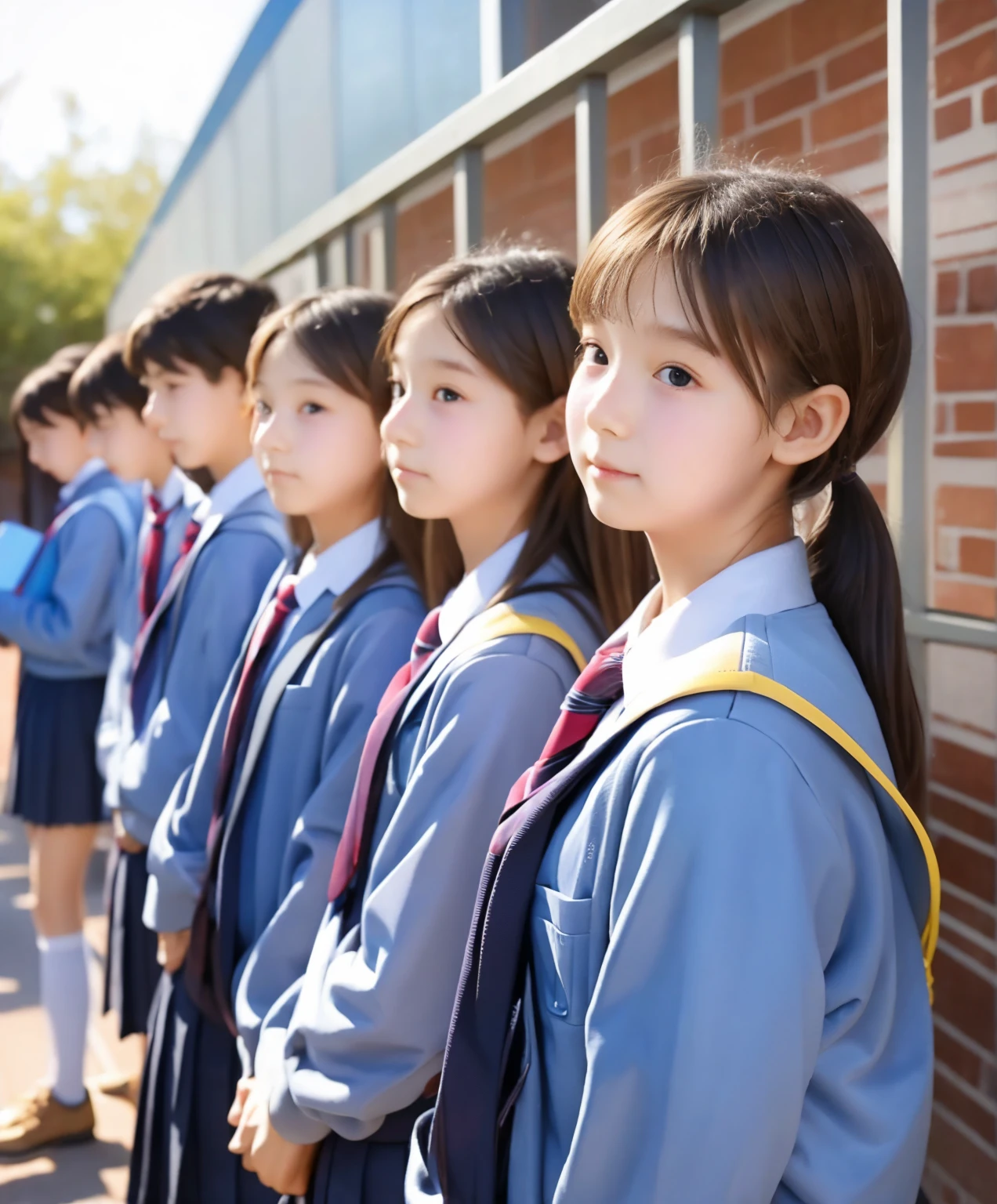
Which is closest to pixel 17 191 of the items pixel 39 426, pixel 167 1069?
pixel 39 426

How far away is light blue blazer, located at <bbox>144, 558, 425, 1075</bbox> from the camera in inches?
68.6

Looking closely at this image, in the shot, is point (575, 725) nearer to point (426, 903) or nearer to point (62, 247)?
point (426, 903)

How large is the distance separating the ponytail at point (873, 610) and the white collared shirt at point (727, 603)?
52mm

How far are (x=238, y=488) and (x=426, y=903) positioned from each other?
4.59ft

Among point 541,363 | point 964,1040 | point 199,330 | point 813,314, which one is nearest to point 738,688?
point 813,314

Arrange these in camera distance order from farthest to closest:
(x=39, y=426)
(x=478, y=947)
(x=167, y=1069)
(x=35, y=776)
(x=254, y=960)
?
(x=39, y=426)
(x=35, y=776)
(x=167, y=1069)
(x=254, y=960)
(x=478, y=947)

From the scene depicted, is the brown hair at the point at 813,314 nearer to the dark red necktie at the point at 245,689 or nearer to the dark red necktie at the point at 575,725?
the dark red necktie at the point at 575,725

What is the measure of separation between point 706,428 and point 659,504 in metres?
0.08

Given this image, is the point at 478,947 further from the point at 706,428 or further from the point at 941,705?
the point at 941,705

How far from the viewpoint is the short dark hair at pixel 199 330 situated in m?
2.59

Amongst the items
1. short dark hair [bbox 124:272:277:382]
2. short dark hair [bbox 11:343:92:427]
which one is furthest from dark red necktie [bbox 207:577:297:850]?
short dark hair [bbox 11:343:92:427]

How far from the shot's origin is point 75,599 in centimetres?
329

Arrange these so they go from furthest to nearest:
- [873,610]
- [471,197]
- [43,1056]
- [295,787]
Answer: [43,1056] → [471,197] → [295,787] → [873,610]

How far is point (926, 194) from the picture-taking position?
1.42 metres
